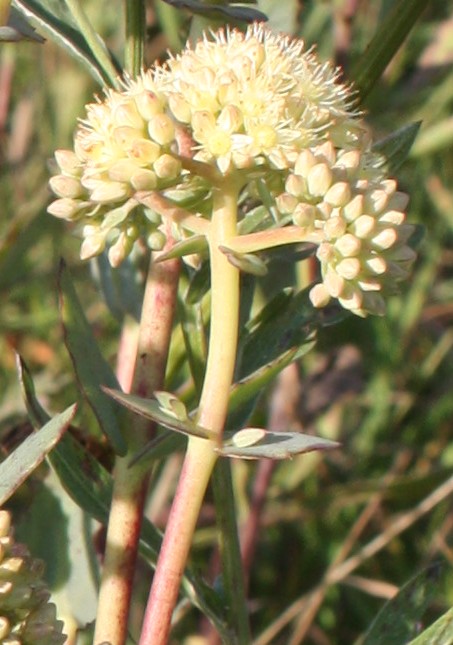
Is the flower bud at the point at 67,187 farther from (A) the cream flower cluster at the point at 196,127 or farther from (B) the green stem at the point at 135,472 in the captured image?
(B) the green stem at the point at 135,472

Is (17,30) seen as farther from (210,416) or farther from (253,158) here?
(210,416)

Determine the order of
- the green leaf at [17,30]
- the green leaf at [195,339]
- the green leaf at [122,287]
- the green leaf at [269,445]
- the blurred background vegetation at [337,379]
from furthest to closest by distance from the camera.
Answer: the blurred background vegetation at [337,379]
the green leaf at [122,287]
the green leaf at [195,339]
the green leaf at [17,30]
the green leaf at [269,445]

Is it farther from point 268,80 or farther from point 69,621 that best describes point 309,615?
point 268,80

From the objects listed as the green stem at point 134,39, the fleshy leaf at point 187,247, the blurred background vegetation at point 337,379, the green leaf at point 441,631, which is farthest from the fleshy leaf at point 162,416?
the blurred background vegetation at point 337,379

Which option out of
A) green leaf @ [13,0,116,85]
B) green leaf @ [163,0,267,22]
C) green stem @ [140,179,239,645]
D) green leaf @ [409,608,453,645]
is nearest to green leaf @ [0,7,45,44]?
green leaf @ [13,0,116,85]

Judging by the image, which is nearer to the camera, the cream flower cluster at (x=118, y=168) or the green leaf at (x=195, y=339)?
the cream flower cluster at (x=118, y=168)

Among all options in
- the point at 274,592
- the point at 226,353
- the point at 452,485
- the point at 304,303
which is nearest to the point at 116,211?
the point at 226,353

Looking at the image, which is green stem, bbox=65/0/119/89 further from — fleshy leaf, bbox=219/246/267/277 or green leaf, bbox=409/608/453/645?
green leaf, bbox=409/608/453/645
